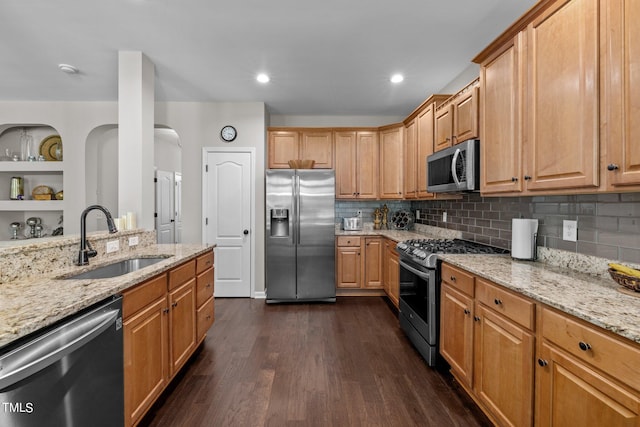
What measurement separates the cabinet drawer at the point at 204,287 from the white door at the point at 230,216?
1383 mm

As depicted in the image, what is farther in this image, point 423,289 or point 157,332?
point 423,289

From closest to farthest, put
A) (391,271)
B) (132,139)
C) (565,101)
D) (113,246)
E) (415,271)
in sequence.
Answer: (565,101)
(113,246)
(415,271)
(132,139)
(391,271)

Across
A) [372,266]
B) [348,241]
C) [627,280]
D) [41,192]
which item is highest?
[41,192]

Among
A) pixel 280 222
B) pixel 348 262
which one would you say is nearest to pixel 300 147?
pixel 280 222

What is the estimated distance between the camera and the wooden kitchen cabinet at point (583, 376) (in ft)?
3.15

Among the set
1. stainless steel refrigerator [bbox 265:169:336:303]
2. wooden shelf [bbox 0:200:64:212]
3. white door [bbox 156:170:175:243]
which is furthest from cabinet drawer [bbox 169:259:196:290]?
white door [bbox 156:170:175:243]

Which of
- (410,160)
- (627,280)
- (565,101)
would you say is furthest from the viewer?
(410,160)

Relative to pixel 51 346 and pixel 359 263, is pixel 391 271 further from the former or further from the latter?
pixel 51 346

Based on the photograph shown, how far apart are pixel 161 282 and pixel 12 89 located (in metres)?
3.85

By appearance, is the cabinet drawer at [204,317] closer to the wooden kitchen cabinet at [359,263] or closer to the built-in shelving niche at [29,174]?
the wooden kitchen cabinet at [359,263]

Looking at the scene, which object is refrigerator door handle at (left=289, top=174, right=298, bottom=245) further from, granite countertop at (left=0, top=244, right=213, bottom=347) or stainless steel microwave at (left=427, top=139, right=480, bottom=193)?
granite countertop at (left=0, top=244, right=213, bottom=347)

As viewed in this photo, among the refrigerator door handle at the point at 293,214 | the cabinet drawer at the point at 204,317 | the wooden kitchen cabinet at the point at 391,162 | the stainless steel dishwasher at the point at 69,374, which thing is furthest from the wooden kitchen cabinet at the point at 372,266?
the stainless steel dishwasher at the point at 69,374

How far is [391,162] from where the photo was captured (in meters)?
4.36

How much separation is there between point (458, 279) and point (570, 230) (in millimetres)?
723
